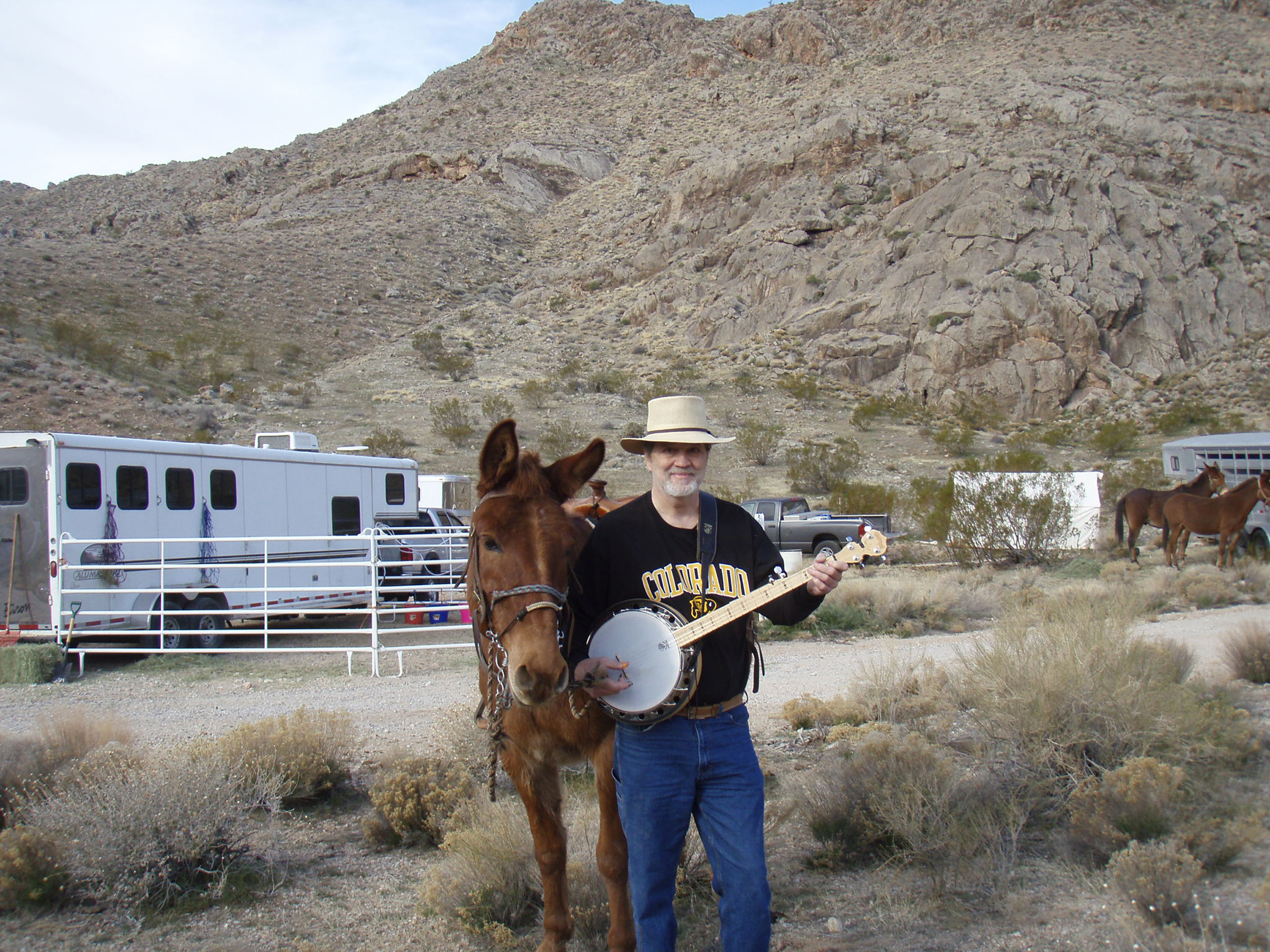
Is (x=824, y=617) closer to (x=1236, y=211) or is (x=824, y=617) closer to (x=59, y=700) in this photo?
(x=59, y=700)

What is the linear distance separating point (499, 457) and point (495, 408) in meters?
35.7

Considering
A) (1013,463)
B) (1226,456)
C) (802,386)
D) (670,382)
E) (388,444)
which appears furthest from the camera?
(670,382)

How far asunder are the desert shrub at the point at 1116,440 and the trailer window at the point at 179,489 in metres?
34.0

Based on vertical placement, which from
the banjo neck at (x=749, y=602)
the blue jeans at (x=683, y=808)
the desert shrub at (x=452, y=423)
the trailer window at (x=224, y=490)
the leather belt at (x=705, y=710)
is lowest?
the blue jeans at (x=683, y=808)

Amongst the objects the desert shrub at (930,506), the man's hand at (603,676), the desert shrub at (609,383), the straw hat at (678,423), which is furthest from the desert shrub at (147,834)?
the desert shrub at (609,383)

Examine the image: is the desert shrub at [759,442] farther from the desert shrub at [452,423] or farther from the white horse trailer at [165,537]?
the white horse trailer at [165,537]

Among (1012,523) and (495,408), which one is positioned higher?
(495,408)

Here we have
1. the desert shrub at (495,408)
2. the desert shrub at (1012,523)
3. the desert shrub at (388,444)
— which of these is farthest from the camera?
the desert shrub at (495,408)

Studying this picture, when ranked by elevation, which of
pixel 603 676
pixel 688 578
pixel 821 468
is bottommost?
pixel 603 676

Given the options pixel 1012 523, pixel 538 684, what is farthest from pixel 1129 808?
pixel 1012 523

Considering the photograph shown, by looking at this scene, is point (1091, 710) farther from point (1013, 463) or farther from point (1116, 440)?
point (1116, 440)

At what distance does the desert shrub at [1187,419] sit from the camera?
36.0 metres

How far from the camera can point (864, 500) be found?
2672cm

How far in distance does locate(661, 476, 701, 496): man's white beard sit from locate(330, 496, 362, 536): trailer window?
13.0 meters
